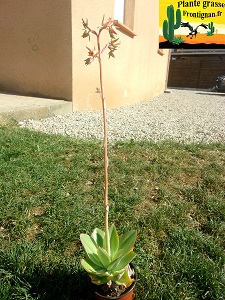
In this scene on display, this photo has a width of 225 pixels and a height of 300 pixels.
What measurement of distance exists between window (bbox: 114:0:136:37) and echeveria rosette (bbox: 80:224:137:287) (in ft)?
19.2

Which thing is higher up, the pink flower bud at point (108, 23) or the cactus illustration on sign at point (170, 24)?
the cactus illustration on sign at point (170, 24)

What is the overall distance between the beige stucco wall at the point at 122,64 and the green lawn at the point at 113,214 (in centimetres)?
247

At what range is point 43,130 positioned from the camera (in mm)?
3787

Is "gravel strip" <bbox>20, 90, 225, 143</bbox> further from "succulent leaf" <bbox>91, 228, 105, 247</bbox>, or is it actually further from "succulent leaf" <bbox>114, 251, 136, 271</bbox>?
"succulent leaf" <bbox>114, 251, 136, 271</bbox>

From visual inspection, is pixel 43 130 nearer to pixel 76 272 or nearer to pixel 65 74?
pixel 65 74

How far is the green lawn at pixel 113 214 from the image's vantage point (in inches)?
52.9

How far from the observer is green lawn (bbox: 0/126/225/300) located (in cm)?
134

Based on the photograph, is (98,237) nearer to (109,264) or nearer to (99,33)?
(109,264)

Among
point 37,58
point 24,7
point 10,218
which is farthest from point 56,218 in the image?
point 24,7

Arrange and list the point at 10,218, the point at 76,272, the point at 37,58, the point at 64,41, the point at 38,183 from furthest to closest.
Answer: the point at 37,58 < the point at 64,41 < the point at 38,183 < the point at 10,218 < the point at 76,272

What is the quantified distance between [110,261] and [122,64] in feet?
20.1

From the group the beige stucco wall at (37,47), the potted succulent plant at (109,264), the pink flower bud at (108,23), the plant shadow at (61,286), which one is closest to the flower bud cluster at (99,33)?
A: the pink flower bud at (108,23)

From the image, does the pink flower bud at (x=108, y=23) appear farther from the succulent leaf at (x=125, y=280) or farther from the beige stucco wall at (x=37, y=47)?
the beige stucco wall at (x=37, y=47)

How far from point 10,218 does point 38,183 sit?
48 cm
